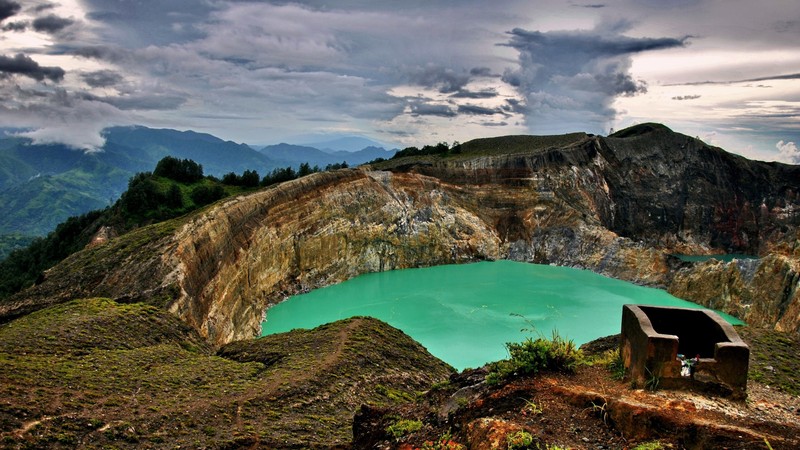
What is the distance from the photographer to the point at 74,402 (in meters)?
9.77

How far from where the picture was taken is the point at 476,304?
32.0m

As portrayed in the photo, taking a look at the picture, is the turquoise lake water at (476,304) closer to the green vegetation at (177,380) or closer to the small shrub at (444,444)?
the green vegetation at (177,380)

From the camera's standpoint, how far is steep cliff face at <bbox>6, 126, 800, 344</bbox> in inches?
873

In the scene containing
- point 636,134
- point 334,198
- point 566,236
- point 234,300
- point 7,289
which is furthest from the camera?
point 636,134

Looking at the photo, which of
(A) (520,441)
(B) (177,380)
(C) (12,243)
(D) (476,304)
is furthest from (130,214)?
(C) (12,243)

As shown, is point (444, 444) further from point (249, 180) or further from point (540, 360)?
point (249, 180)

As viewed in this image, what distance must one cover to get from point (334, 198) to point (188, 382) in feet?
88.3

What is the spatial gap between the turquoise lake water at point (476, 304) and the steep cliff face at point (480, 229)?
5.51 ft

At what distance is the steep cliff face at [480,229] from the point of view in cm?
2217

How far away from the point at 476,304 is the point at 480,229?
13.7m

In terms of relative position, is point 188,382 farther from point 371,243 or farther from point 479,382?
point 371,243

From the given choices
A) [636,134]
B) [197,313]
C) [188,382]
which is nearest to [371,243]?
[197,313]

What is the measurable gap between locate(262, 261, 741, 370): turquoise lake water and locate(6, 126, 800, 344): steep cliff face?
1.68 metres

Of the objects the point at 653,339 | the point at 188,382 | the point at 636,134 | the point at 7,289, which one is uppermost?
the point at 636,134
